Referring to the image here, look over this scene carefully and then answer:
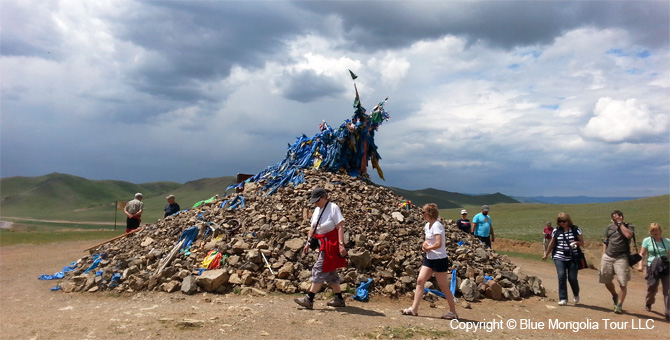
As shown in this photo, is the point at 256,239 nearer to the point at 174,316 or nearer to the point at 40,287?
the point at 174,316

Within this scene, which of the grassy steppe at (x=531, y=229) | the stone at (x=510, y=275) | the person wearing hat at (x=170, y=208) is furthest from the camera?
the grassy steppe at (x=531, y=229)

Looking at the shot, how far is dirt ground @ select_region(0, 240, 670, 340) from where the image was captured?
A: 5629 millimetres

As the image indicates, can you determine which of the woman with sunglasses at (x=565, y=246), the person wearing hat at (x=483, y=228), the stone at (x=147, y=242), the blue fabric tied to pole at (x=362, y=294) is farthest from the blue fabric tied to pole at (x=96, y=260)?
the woman with sunglasses at (x=565, y=246)

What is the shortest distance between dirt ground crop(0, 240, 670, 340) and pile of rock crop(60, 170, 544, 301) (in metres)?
0.33

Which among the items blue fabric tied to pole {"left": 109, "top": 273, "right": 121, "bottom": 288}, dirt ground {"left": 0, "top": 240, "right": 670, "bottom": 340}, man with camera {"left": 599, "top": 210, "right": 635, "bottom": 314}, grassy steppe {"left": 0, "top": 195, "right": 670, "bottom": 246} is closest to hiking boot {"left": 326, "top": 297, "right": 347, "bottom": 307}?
dirt ground {"left": 0, "top": 240, "right": 670, "bottom": 340}

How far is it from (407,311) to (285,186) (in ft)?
18.4

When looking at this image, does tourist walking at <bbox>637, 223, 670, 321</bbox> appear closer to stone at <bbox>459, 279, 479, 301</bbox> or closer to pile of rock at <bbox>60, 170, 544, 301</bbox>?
pile of rock at <bbox>60, 170, 544, 301</bbox>

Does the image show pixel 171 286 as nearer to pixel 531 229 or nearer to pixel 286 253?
pixel 286 253

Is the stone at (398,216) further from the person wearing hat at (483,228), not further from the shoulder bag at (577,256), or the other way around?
the shoulder bag at (577,256)

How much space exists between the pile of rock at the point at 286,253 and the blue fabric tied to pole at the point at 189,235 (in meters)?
0.12

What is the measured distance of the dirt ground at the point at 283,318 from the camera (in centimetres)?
563

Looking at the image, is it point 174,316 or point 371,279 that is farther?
point 371,279

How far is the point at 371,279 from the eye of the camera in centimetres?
809

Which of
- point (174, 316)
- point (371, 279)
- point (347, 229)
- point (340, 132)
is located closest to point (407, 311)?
point (371, 279)
